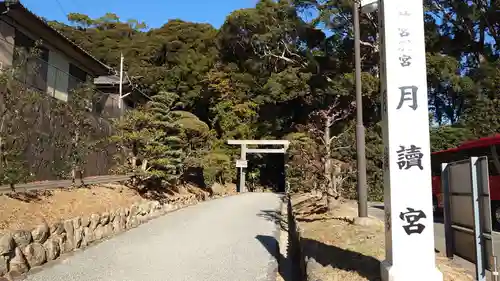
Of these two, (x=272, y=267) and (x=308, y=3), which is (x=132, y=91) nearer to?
(x=308, y=3)

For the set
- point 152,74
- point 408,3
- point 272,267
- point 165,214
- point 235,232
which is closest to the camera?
point 408,3

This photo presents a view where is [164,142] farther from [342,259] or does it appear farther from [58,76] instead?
[342,259]

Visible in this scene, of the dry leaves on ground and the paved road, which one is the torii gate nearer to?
the paved road

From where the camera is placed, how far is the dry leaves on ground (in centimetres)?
565

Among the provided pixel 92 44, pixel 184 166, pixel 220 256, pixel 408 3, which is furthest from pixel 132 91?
pixel 408 3

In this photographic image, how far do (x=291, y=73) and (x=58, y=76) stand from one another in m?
18.7

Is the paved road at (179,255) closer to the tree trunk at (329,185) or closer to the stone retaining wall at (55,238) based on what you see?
the stone retaining wall at (55,238)

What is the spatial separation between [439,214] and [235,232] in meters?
9.85

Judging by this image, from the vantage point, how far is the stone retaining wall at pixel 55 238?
20.7 feet

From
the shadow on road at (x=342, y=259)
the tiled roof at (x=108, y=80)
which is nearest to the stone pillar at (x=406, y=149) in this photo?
the shadow on road at (x=342, y=259)

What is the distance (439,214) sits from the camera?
1698 centimetres

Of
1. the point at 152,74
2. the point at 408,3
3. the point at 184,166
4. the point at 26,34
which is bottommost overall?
the point at 184,166

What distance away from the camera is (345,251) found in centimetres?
704

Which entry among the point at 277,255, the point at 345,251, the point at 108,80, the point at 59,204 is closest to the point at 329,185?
the point at 277,255
